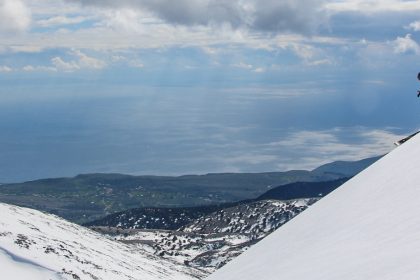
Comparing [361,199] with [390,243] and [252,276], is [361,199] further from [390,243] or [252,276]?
[390,243]

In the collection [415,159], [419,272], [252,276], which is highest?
[415,159]

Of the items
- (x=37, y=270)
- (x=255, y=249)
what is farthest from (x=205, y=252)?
(x=255, y=249)

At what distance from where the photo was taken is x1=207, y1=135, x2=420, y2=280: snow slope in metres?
9.09

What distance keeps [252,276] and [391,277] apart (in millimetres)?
5577

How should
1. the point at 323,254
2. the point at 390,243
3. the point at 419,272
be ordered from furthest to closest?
1. the point at 323,254
2. the point at 390,243
3. the point at 419,272

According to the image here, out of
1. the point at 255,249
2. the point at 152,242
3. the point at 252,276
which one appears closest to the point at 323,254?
the point at 252,276

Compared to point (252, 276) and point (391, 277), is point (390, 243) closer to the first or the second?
point (391, 277)

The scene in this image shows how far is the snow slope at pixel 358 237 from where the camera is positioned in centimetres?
909

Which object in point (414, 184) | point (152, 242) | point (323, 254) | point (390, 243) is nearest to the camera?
point (390, 243)

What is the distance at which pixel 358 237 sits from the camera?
1122 cm

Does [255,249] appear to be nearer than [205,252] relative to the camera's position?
Yes

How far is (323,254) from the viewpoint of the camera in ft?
37.3

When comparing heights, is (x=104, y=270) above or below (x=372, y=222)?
below

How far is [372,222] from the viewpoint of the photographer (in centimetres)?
1162
